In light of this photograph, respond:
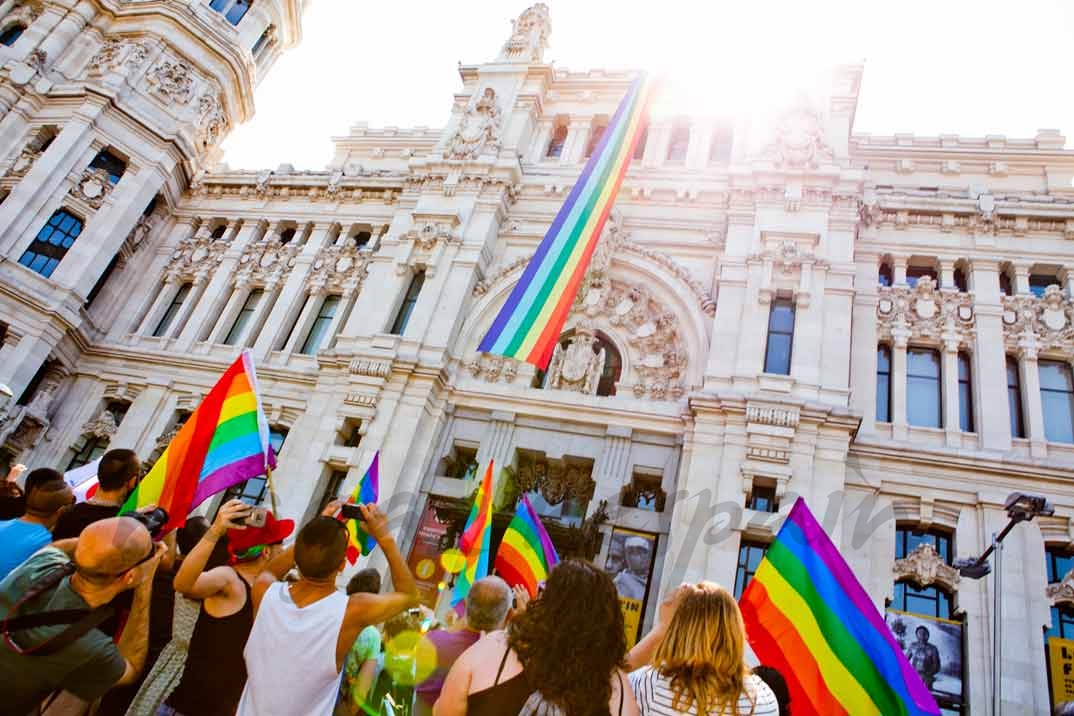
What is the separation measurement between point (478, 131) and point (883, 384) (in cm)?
1463

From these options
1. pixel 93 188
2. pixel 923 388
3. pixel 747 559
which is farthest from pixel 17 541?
pixel 93 188

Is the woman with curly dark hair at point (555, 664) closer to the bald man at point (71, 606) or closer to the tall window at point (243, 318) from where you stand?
the bald man at point (71, 606)

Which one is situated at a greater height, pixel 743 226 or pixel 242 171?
pixel 242 171

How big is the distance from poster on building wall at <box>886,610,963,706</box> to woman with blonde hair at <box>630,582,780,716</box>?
11.5 m

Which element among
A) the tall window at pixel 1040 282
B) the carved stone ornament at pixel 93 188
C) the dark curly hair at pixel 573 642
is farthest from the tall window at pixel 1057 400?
the carved stone ornament at pixel 93 188

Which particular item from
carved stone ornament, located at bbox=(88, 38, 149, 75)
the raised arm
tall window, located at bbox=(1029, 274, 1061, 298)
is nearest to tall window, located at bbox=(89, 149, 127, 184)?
carved stone ornament, located at bbox=(88, 38, 149, 75)

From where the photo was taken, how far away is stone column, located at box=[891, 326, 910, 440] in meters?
16.3

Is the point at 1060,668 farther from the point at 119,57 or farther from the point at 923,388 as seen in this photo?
the point at 119,57

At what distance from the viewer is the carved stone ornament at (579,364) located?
18.2 m

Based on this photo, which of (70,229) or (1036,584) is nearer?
(1036,584)

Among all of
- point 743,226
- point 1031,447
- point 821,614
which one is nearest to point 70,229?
point 743,226

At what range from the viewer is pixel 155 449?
2127 cm

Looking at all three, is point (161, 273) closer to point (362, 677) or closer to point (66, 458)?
point (66, 458)

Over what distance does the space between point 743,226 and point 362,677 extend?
16.0 metres
